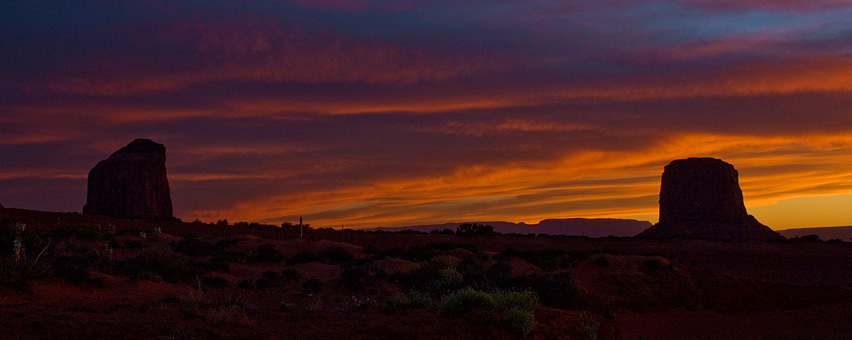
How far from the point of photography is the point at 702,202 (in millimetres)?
118688

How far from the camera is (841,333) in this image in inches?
757

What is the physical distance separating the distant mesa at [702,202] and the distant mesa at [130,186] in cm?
7503

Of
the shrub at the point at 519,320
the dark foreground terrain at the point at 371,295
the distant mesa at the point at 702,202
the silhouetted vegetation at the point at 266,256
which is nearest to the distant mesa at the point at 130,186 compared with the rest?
the dark foreground terrain at the point at 371,295

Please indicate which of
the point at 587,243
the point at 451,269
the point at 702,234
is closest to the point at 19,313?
the point at 451,269

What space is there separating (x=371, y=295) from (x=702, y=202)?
364ft

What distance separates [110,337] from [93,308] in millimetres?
3030

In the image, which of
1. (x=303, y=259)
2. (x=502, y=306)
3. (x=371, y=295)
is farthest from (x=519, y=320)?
(x=303, y=259)

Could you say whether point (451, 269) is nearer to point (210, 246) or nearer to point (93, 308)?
point (93, 308)

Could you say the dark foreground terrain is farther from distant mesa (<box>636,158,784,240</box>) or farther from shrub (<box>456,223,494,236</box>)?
distant mesa (<box>636,158,784,240</box>)

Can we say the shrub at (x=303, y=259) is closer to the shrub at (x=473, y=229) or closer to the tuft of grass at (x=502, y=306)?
the tuft of grass at (x=502, y=306)

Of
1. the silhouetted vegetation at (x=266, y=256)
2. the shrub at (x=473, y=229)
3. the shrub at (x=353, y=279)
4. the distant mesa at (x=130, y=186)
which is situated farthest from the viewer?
the distant mesa at (x=130, y=186)

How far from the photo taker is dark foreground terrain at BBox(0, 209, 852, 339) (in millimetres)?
10555

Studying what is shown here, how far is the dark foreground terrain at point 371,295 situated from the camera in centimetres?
1055

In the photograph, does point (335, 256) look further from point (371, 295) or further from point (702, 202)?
point (702, 202)
